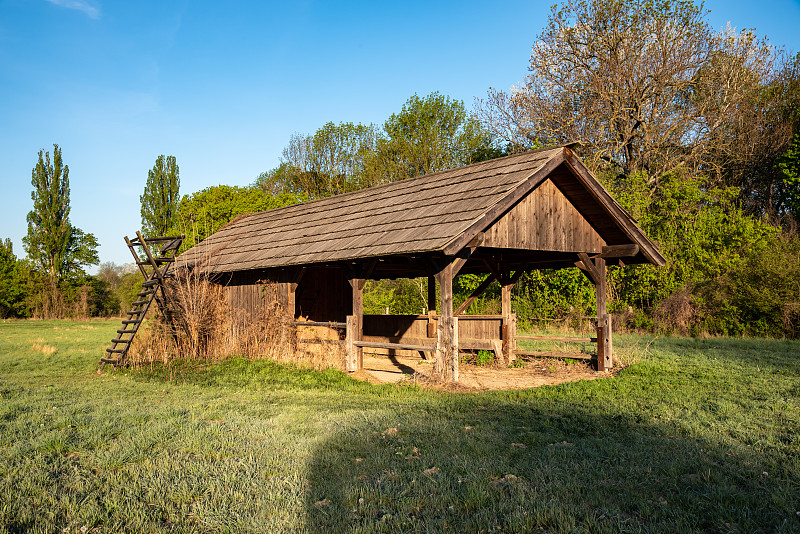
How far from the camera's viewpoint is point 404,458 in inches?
222

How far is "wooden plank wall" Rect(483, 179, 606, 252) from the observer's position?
11.2 m

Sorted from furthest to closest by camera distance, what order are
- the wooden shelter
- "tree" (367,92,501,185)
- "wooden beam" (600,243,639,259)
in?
1. "tree" (367,92,501,185)
2. "wooden beam" (600,243,639,259)
3. the wooden shelter

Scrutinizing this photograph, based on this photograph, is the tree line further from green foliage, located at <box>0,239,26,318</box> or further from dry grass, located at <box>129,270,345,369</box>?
green foliage, located at <box>0,239,26,318</box>

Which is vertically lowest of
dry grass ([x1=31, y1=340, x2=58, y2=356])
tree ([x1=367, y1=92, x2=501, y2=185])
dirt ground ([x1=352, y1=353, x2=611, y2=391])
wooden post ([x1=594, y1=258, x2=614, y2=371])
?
dirt ground ([x1=352, y1=353, x2=611, y2=391])

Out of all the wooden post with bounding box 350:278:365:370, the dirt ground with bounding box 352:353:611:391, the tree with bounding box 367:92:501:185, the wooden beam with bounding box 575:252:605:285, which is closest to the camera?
the dirt ground with bounding box 352:353:611:391

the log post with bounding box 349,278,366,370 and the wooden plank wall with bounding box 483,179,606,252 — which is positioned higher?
the wooden plank wall with bounding box 483,179,606,252

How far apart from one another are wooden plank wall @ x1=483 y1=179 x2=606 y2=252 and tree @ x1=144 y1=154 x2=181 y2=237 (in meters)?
40.7

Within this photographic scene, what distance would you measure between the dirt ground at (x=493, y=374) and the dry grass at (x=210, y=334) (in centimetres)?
146

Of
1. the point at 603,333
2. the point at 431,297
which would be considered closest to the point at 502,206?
the point at 603,333

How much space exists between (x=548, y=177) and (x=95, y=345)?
15949mm

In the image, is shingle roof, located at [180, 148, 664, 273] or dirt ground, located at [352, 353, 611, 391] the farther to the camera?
dirt ground, located at [352, 353, 611, 391]

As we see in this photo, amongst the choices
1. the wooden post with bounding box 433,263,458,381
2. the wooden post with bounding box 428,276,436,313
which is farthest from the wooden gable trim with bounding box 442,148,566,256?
the wooden post with bounding box 428,276,436,313

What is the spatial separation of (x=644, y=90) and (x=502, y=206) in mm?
18673

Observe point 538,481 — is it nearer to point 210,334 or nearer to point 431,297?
point 210,334
